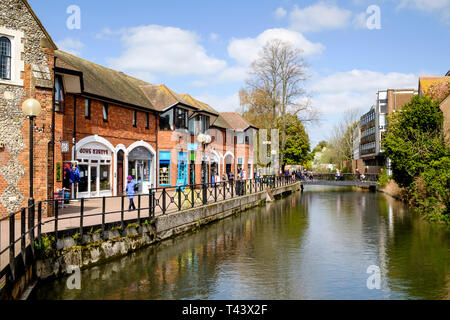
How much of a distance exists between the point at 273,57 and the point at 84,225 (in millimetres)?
34178

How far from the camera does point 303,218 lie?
2177 cm

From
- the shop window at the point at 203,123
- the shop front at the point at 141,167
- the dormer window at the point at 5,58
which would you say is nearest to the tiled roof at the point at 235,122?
the shop window at the point at 203,123

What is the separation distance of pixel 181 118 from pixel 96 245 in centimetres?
1938

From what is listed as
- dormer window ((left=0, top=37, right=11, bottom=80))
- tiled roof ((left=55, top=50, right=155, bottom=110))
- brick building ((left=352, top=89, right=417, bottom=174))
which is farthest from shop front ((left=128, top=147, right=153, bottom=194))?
brick building ((left=352, top=89, right=417, bottom=174))

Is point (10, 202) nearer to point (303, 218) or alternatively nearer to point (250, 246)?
point (250, 246)

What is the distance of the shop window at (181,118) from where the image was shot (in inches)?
1143

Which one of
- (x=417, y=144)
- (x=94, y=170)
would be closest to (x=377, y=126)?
→ (x=417, y=144)

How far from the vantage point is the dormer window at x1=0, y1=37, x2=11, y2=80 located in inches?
502

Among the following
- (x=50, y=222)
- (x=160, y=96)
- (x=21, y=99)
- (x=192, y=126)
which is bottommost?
(x=50, y=222)

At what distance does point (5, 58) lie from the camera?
42.1ft

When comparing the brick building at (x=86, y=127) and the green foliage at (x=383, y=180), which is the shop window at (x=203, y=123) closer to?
the brick building at (x=86, y=127)

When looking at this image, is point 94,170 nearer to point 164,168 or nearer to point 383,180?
point 164,168

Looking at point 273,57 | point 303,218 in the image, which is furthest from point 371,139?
point 303,218

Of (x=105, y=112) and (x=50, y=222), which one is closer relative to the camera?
(x=50, y=222)
